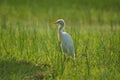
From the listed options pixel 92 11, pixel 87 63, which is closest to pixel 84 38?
pixel 87 63

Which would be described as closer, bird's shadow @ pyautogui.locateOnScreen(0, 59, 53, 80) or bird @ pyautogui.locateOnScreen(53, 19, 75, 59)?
bird's shadow @ pyautogui.locateOnScreen(0, 59, 53, 80)

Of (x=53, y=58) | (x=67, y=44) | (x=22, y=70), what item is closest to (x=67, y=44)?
(x=67, y=44)

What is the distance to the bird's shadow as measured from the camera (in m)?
8.69

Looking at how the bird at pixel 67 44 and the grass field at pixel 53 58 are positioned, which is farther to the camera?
the bird at pixel 67 44

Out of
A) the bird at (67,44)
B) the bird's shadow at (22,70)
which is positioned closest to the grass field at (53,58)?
the bird's shadow at (22,70)

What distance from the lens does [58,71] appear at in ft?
29.0

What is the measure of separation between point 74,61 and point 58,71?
2.96 feet

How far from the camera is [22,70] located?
9117 millimetres

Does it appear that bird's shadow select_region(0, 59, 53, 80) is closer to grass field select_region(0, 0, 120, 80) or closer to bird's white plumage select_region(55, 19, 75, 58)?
grass field select_region(0, 0, 120, 80)

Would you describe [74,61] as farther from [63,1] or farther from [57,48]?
[63,1]

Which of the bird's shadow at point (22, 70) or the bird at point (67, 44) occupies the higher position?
the bird at point (67, 44)

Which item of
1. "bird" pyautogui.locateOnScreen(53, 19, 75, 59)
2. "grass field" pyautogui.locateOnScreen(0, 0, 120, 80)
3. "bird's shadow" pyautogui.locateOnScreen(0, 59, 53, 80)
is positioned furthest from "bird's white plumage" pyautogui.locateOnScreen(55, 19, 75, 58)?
"bird's shadow" pyautogui.locateOnScreen(0, 59, 53, 80)

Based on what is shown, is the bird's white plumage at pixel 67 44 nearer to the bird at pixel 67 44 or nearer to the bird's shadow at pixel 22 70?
the bird at pixel 67 44

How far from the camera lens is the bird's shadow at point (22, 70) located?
869 centimetres
